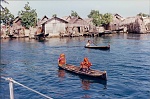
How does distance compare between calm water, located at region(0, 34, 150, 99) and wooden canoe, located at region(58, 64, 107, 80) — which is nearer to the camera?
calm water, located at region(0, 34, 150, 99)

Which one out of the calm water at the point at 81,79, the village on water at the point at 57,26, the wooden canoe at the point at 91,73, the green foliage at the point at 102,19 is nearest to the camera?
the calm water at the point at 81,79

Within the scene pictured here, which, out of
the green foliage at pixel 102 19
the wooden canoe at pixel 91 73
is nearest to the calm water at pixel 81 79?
the wooden canoe at pixel 91 73

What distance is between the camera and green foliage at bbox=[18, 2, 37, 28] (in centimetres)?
7444

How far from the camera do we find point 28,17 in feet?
243

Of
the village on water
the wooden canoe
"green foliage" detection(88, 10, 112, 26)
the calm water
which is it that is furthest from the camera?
"green foliage" detection(88, 10, 112, 26)

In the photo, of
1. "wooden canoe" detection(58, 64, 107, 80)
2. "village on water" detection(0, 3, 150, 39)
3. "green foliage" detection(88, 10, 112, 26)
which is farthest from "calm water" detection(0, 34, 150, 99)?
"green foliage" detection(88, 10, 112, 26)

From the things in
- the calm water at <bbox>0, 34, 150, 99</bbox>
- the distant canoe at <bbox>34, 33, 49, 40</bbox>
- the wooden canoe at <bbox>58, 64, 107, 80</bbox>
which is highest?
the distant canoe at <bbox>34, 33, 49, 40</bbox>

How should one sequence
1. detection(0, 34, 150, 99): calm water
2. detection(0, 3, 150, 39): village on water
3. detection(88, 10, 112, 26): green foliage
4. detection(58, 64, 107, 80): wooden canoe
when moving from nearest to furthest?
detection(0, 34, 150, 99): calm water
detection(58, 64, 107, 80): wooden canoe
detection(0, 3, 150, 39): village on water
detection(88, 10, 112, 26): green foliage

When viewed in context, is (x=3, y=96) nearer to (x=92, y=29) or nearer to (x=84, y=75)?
(x=84, y=75)

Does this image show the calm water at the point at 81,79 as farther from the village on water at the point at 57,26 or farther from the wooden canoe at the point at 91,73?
the village on water at the point at 57,26

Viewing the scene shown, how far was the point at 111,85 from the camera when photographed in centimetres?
2031

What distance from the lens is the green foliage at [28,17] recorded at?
244ft

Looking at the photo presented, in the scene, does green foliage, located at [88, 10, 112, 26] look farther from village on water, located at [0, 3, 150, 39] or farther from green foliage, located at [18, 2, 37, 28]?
green foliage, located at [18, 2, 37, 28]

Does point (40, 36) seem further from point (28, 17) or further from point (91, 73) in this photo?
point (91, 73)
